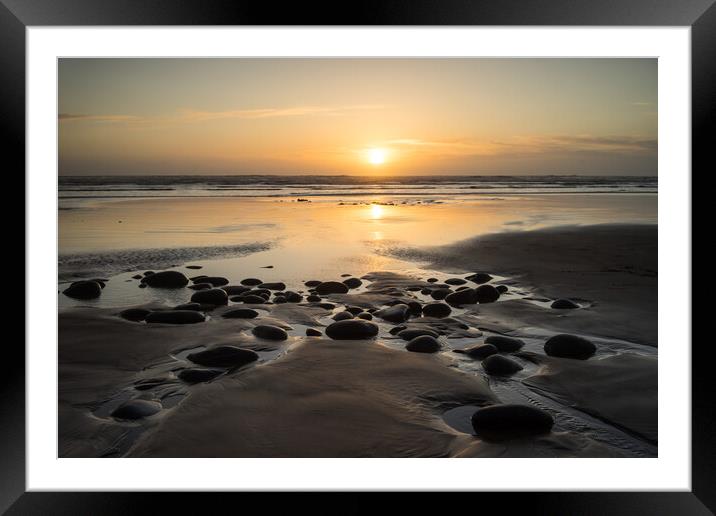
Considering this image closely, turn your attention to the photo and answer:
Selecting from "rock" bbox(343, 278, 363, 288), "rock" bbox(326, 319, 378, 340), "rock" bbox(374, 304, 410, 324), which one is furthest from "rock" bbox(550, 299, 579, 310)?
"rock" bbox(343, 278, 363, 288)

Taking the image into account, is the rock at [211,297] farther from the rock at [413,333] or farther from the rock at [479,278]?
the rock at [479,278]

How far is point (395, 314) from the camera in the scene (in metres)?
4.00

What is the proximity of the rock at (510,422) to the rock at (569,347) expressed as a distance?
0.92 m

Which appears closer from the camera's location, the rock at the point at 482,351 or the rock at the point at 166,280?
the rock at the point at 482,351

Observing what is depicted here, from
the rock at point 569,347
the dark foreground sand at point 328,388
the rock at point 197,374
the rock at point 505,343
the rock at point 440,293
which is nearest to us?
the dark foreground sand at point 328,388

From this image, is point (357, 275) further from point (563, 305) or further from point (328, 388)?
point (328, 388)

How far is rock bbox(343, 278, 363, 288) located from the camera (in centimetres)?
514

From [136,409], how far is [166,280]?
8.66 ft

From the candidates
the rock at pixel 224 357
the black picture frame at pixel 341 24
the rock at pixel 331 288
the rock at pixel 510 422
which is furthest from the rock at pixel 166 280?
the rock at pixel 510 422

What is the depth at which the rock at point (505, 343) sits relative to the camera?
3.30m

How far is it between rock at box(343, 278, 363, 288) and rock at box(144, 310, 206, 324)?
160cm
